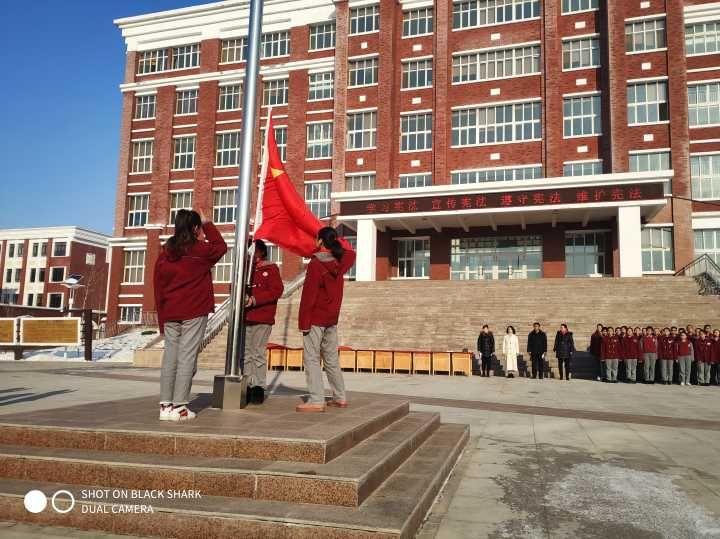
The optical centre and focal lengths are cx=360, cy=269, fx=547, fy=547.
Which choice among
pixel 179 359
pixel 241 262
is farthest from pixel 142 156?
pixel 179 359

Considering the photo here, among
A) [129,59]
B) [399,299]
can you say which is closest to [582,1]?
[399,299]

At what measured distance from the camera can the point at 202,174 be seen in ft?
122

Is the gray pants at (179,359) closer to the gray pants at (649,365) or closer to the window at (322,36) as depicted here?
the gray pants at (649,365)

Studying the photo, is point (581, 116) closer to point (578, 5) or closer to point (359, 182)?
point (578, 5)

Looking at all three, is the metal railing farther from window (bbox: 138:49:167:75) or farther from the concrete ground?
window (bbox: 138:49:167:75)

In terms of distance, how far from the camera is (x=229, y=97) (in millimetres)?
38125

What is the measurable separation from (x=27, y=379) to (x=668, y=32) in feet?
105

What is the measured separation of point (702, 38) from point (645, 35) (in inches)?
108

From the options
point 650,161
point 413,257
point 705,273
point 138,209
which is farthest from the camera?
point 138,209

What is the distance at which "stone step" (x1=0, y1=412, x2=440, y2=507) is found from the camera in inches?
139

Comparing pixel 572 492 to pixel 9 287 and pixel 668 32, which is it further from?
pixel 9 287

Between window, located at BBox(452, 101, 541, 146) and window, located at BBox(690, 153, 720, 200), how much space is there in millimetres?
7924

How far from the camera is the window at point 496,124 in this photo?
3095 cm

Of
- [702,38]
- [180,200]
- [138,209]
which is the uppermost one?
[702,38]
